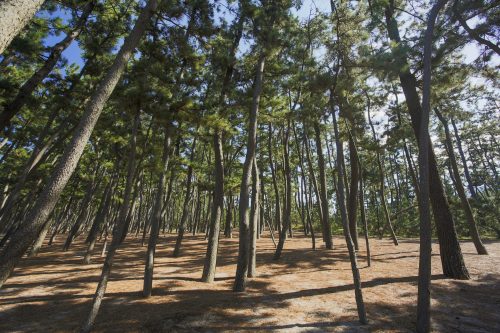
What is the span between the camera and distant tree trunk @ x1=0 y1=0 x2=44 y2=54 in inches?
113

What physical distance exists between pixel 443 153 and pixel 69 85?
31.0m

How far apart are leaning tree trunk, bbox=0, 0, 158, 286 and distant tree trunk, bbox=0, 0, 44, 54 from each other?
2.22m

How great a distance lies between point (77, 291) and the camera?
8.12 m

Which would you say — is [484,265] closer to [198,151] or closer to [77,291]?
[77,291]

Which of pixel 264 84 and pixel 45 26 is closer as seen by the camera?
pixel 45 26

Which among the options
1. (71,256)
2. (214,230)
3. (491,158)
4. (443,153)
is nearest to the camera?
(214,230)

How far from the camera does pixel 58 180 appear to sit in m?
4.67

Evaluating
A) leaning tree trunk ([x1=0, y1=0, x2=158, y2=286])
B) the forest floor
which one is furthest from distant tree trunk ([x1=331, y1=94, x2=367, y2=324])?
leaning tree trunk ([x1=0, y1=0, x2=158, y2=286])

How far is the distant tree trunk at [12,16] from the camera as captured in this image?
2881 millimetres

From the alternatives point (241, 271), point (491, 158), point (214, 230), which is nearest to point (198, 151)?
point (214, 230)

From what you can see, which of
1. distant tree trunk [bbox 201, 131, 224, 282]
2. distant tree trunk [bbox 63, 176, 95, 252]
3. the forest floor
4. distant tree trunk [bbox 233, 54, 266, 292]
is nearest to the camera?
the forest floor

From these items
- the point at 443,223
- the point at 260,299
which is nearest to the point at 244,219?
the point at 260,299

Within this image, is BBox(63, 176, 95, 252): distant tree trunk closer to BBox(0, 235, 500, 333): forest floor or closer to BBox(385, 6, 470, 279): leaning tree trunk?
BBox(0, 235, 500, 333): forest floor

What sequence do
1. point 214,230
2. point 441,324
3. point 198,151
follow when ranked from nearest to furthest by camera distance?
point 441,324 < point 214,230 < point 198,151
